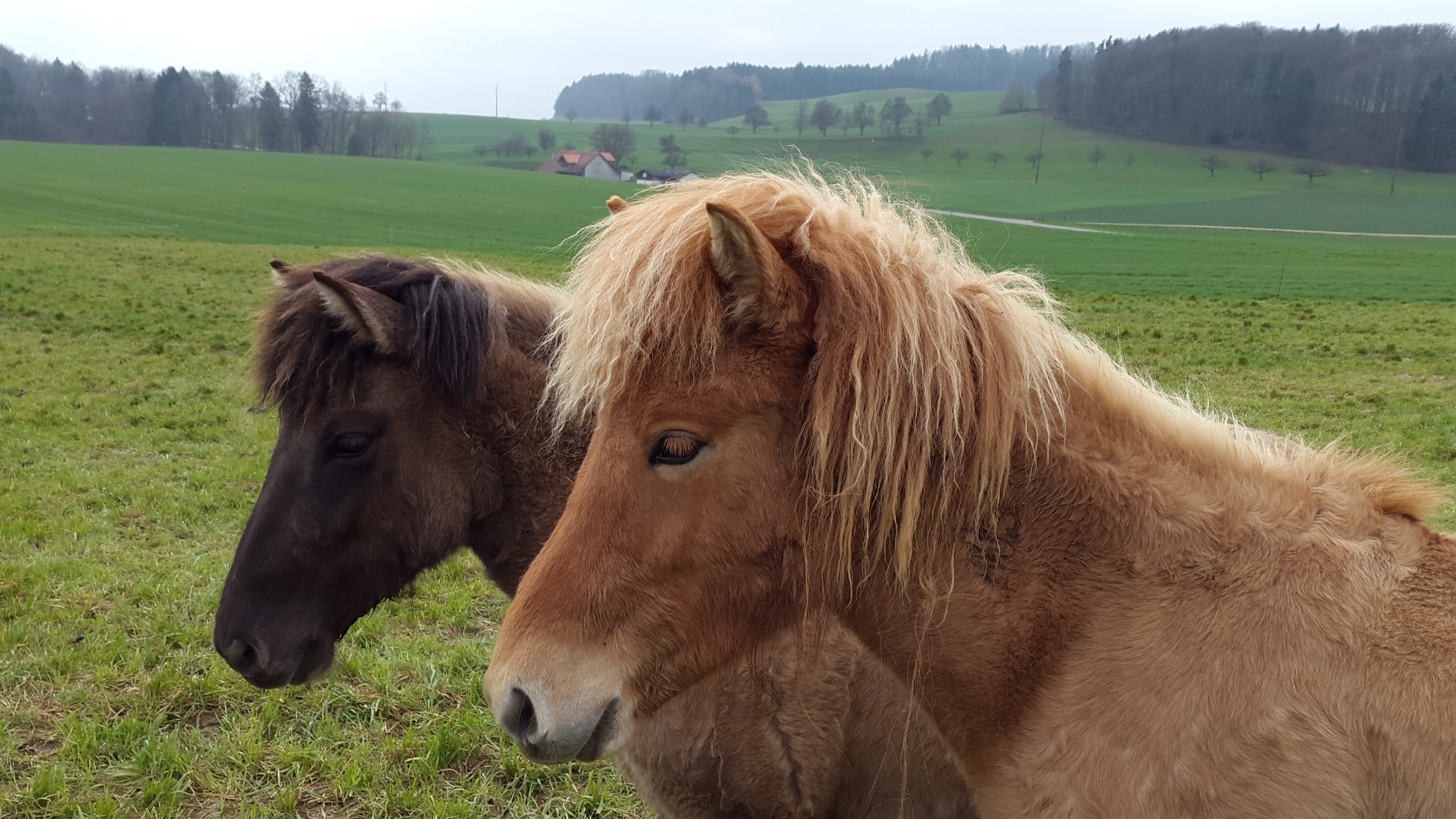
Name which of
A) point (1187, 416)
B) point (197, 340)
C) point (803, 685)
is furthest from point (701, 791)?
point (197, 340)

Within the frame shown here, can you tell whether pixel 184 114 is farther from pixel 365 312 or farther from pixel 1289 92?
pixel 1289 92

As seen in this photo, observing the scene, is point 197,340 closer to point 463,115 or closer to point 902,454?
point 902,454

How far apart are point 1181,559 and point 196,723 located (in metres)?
4.98

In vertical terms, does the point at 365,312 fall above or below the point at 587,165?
below

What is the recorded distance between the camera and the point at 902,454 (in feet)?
6.08

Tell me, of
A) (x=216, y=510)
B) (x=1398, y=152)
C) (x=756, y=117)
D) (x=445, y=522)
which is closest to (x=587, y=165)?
(x=756, y=117)

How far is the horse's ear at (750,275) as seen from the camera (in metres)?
1.67

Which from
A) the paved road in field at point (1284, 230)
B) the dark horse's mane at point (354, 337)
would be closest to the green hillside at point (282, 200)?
the dark horse's mane at point (354, 337)

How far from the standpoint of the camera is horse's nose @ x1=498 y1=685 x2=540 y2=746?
1.84m

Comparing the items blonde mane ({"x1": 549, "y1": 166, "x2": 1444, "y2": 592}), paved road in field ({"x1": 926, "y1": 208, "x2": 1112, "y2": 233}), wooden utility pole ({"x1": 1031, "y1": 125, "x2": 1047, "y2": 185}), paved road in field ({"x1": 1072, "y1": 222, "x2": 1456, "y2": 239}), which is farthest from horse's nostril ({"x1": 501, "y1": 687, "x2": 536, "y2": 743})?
wooden utility pole ({"x1": 1031, "y1": 125, "x2": 1047, "y2": 185})

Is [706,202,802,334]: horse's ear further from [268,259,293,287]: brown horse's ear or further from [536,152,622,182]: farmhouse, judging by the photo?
[536,152,622,182]: farmhouse

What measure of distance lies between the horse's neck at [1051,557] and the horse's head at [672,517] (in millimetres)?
392

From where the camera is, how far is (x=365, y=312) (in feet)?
10.2

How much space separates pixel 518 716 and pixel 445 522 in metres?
1.61
